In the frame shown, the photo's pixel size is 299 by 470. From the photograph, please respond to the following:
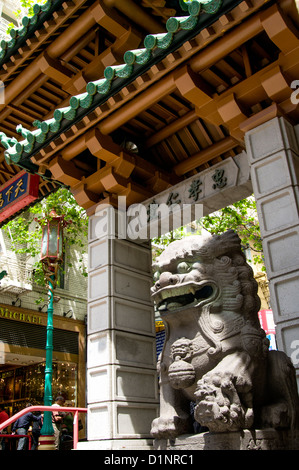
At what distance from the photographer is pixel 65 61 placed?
824cm

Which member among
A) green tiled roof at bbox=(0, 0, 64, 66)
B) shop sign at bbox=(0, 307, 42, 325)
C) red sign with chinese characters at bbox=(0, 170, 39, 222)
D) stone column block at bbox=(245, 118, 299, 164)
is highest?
green tiled roof at bbox=(0, 0, 64, 66)

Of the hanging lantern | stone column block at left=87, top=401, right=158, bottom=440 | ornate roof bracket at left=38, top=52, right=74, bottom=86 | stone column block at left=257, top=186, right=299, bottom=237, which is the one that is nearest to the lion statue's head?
stone column block at left=257, top=186, right=299, bottom=237

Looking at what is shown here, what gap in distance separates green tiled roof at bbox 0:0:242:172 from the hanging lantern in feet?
8.69

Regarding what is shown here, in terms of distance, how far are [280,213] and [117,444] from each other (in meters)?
3.90

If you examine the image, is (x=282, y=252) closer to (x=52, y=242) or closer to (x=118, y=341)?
(x=118, y=341)

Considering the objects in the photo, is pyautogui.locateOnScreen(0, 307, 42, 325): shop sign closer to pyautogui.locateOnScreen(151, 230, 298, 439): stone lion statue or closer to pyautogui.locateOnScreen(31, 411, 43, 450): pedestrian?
pyautogui.locateOnScreen(31, 411, 43, 450): pedestrian

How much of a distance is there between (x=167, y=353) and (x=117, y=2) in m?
5.89

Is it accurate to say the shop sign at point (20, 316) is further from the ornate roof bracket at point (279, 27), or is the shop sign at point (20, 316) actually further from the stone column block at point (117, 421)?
the ornate roof bracket at point (279, 27)

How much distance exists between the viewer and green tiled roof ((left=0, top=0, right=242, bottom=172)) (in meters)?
5.02

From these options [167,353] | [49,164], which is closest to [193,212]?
[49,164]

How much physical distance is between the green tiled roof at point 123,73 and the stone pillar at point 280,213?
4.85 feet

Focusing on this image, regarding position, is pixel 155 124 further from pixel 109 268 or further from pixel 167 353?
pixel 167 353

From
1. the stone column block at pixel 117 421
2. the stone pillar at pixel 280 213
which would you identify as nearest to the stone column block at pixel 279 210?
the stone pillar at pixel 280 213
